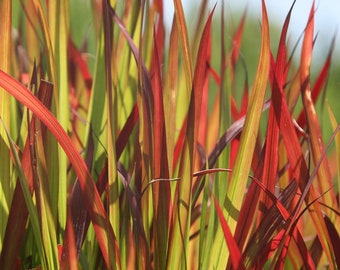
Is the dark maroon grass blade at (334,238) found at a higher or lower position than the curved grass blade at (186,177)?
lower

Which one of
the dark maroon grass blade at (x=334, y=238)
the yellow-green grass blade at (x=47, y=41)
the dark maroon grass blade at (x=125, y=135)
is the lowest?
the dark maroon grass blade at (x=334, y=238)

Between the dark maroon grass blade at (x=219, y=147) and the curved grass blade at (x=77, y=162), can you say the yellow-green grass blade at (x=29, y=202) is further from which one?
the dark maroon grass blade at (x=219, y=147)

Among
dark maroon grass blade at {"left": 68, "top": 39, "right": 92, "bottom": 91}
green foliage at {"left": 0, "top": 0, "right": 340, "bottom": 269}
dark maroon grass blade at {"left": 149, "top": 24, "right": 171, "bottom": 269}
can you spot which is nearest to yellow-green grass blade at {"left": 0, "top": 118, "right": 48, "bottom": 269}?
green foliage at {"left": 0, "top": 0, "right": 340, "bottom": 269}

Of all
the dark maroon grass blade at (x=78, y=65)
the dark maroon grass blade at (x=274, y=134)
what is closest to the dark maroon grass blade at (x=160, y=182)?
the dark maroon grass blade at (x=274, y=134)

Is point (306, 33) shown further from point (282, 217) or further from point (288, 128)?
point (282, 217)

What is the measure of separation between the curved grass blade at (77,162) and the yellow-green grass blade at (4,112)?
99 millimetres

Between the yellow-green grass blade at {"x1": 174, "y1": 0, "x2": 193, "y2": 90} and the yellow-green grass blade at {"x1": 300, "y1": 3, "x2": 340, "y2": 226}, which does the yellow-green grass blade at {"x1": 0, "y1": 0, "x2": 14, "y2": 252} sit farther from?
the yellow-green grass blade at {"x1": 300, "y1": 3, "x2": 340, "y2": 226}

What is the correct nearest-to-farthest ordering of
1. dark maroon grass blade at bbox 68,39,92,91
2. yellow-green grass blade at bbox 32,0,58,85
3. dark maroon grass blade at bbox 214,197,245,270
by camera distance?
1. dark maroon grass blade at bbox 214,197,245,270
2. yellow-green grass blade at bbox 32,0,58,85
3. dark maroon grass blade at bbox 68,39,92,91

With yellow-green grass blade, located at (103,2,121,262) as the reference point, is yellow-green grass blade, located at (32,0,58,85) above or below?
above

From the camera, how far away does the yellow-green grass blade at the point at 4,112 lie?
0.73m

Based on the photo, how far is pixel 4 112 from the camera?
0.75 meters

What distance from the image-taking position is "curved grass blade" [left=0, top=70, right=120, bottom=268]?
0.64 metres

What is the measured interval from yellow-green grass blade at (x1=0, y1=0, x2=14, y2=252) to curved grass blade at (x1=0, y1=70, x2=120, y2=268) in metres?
0.10

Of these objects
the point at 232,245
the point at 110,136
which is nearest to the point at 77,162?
the point at 110,136
